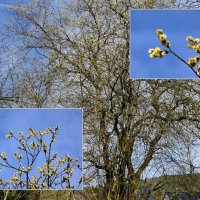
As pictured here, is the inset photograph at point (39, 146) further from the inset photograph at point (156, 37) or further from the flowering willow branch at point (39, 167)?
the inset photograph at point (156, 37)

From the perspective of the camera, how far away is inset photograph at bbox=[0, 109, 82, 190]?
3.10 meters

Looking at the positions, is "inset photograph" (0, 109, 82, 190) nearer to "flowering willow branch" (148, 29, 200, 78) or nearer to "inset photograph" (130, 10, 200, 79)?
"inset photograph" (130, 10, 200, 79)

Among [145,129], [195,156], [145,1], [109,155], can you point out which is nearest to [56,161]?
[109,155]

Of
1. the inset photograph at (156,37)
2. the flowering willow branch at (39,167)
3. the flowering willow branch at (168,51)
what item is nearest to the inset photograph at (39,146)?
the flowering willow branch at (39,167)

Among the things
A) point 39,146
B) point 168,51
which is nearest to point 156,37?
point 39,146

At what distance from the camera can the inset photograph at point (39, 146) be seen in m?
3.10

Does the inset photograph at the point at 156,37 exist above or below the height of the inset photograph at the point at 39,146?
above

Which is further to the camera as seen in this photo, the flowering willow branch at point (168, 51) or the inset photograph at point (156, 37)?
the inset photograph at point (156, 37)

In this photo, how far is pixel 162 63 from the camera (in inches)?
127

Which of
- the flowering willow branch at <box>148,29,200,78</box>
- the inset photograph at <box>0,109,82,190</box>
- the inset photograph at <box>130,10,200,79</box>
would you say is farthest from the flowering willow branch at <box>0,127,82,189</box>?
the flowering willow branch at <box>148,29,200,78</box>

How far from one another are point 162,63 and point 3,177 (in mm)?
1220

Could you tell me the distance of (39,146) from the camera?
3.14 metres

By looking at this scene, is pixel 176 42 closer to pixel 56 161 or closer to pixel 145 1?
pixel 56 161

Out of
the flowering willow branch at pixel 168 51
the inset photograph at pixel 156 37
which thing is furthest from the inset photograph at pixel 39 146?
the flowering willow branch at pixel 168 51
